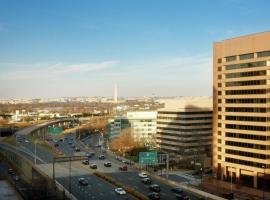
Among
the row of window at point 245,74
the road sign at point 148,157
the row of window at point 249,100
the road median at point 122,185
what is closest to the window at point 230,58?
the row of window at point 245,74

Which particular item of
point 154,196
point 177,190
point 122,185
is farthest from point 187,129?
point 154,196

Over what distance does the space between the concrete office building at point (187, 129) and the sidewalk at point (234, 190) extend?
2882 centimetres

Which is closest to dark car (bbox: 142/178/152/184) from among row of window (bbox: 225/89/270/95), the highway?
the highway

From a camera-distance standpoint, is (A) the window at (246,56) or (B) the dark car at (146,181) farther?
(B) the dark car at (146,181)

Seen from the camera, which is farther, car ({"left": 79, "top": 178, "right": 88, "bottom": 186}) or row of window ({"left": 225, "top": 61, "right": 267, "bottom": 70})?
car ({"left": 79, "top": 178, "right": 88, "bottom": 186})

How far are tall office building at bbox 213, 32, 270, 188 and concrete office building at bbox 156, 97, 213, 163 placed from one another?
26.8 m

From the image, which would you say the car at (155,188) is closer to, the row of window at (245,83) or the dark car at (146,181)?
the dark car at (146,181)

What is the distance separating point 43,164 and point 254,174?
4633 cm

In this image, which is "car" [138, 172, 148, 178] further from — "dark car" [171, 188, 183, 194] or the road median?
"dark car" [171, 188, 183, 194]

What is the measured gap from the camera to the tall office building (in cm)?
6650

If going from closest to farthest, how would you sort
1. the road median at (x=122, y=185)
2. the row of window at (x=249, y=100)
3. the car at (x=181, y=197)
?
1. the car at (x=181, y=197)
2. the road median at (x=122, y=185)
3. the row of window at (x=249, y=100)

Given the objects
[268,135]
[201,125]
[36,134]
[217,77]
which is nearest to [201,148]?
[201,125]

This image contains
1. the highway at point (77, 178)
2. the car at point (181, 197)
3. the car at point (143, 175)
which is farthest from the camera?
the car at point (143, 175)

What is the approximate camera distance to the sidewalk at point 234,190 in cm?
6228
